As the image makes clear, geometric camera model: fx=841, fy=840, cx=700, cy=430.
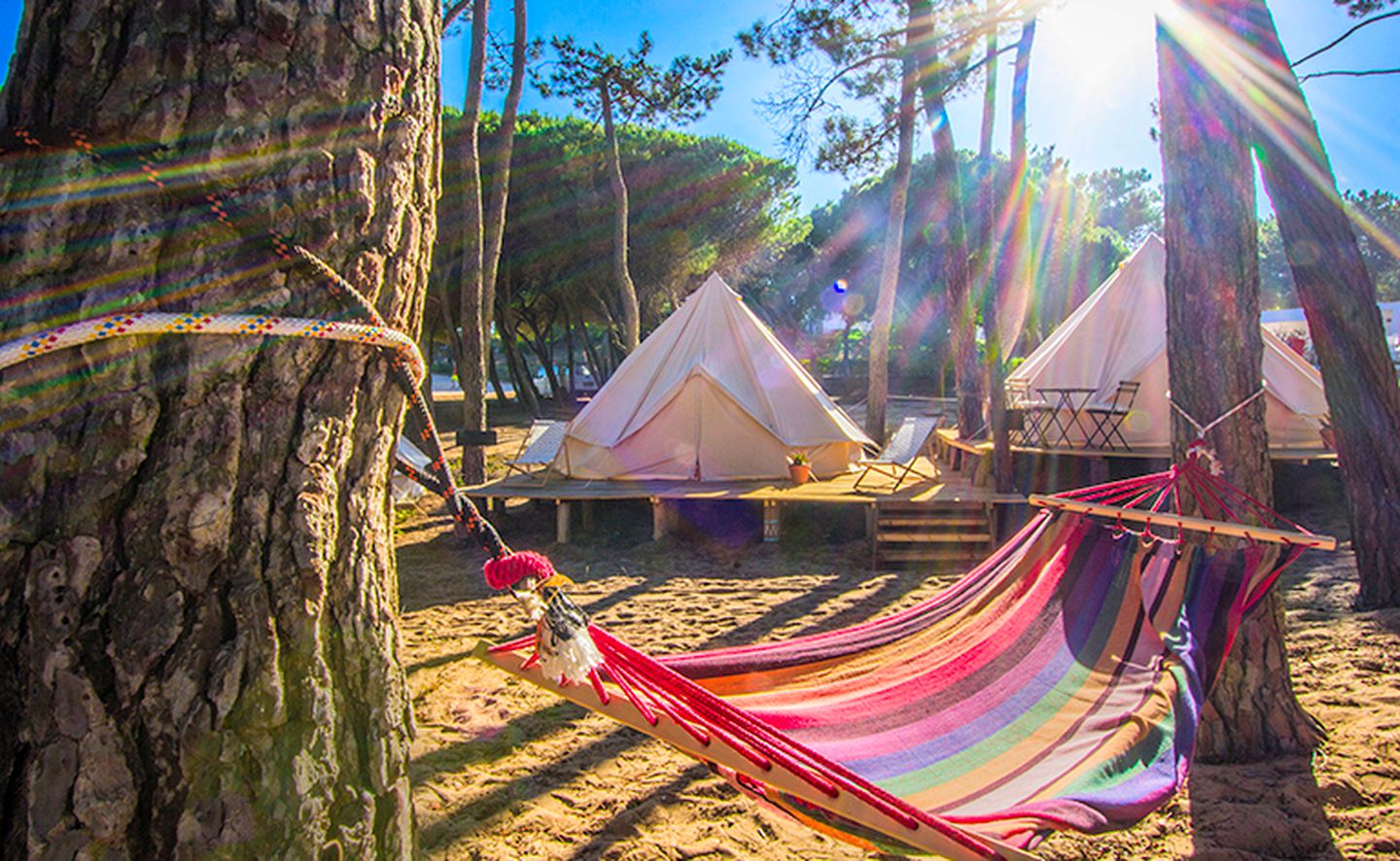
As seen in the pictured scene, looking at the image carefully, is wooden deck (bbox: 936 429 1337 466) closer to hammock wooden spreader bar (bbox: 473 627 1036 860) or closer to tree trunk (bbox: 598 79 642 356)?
tree trunk (bbox: 598 79 642 356)

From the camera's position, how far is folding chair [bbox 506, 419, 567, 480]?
8.22 m

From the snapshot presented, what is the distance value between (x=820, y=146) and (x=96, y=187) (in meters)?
Result: 10.7

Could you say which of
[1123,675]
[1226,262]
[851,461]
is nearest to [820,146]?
[851,461]

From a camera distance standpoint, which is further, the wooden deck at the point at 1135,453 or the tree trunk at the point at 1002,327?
the tree trunk at the point at 1002,327

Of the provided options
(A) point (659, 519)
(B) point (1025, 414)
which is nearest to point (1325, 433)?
(B) point (1025, 414)

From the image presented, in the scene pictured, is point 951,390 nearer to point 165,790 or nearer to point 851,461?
point 851,461

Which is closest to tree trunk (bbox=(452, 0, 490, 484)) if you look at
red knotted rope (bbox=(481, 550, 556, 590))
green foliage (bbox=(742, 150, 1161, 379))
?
red knotted rope (bbox=(481, 550, 556, 590))

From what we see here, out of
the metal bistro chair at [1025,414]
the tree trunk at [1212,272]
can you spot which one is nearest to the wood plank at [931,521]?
the metal bistro chair at [1025,414]

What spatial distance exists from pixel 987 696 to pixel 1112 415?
6.82 metres

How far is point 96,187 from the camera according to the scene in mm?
1168

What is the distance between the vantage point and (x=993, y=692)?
2561mm

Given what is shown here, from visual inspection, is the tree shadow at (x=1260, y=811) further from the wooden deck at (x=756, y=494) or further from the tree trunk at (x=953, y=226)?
the tree trunk at (x=953, y=226)

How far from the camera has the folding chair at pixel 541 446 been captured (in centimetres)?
822

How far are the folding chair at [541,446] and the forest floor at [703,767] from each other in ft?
8.07
